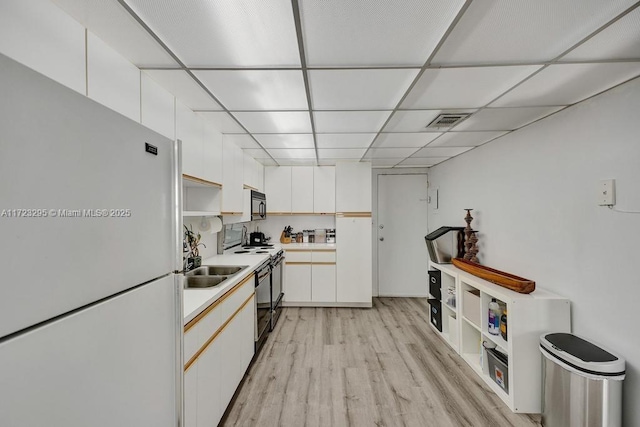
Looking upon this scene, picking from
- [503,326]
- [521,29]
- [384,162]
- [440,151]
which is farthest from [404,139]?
[503,326]

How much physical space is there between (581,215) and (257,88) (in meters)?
2.34

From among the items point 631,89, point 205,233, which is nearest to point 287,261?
point 205,233

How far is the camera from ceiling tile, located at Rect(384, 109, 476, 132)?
81.2 inches

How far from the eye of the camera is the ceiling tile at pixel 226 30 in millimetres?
1033

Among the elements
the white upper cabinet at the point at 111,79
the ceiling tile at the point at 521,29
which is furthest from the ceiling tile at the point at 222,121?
the ceiling tile at the point at 521,29

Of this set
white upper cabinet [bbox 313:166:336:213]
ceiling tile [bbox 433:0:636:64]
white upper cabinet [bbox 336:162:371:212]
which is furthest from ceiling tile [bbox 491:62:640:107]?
white upper cabinet [bbox 313:166:336:213]

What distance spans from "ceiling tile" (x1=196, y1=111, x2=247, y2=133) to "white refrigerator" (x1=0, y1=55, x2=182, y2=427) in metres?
1.29

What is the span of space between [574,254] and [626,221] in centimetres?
41

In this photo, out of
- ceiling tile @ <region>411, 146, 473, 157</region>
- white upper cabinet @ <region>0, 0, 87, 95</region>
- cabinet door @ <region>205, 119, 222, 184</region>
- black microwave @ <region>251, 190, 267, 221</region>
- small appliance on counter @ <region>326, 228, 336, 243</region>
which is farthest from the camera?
small appliance on counter @ <region>326, 228, 336, 243</region>

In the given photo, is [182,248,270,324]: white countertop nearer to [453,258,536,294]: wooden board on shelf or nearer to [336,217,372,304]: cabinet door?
[336,217,372,304]: cabinet door

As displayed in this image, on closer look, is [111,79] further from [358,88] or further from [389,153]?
[389,153]

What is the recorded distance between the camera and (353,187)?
4.12m

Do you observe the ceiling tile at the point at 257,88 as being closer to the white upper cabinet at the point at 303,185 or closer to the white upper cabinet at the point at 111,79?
the white upper cabinet at the point at 111,79

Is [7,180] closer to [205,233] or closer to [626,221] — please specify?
[205,233]
